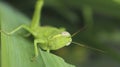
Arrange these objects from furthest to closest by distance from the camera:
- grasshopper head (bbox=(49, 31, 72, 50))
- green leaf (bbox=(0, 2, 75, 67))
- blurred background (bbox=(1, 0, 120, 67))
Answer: blurred background (bbox=(1, 0, 120, 67))
grasshopper head (bbox=(49, 31, 72, 50))
green leaf (bbox=(0, 2, 75, 67))

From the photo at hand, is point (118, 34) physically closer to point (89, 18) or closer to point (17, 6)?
point (89, 18)

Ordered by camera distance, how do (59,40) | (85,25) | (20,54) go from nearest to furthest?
(20,54) → (59,40) → (85,25)

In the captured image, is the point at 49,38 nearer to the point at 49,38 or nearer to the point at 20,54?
the point at 49,38

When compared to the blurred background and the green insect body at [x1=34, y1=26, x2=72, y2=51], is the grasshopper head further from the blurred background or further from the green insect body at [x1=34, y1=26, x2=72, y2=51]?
the blurred background

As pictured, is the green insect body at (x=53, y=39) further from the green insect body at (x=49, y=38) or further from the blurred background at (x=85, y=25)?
the blurred background at (x=85, y=25)

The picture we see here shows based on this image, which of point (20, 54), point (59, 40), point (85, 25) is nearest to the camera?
point (20, 54)

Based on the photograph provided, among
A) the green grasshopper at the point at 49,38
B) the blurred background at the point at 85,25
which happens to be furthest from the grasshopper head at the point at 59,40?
the blurred background at the point at 85,25

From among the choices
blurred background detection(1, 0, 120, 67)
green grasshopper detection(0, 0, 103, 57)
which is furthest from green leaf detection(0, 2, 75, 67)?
blurred background detection(1, 0, 120, 67)

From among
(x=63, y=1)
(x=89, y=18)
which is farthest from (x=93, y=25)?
(x=63, y=1)

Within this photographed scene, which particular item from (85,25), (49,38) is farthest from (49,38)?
(85,25)

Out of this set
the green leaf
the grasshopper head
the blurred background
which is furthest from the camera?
the blurred background
